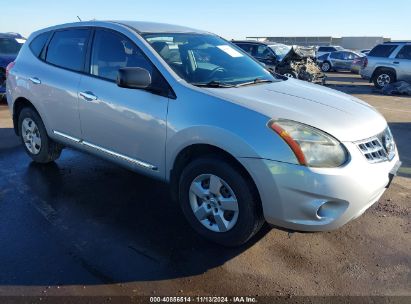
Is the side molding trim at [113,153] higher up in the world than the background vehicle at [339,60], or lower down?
higher up

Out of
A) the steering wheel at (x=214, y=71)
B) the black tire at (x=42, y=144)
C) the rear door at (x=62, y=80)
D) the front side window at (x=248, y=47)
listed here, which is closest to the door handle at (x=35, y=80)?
the rear door at (x=62, y=80)

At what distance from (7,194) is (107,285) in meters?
2.18

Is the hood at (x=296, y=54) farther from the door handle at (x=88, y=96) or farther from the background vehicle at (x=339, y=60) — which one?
the door handle at (x=88, y=96)

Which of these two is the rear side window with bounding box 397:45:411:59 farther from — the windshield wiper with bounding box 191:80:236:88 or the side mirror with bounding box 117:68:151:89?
the side mirror with bounding box 117:68:151:89

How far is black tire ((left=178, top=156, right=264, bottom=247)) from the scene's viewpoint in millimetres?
2961

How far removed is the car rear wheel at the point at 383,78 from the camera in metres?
15.2

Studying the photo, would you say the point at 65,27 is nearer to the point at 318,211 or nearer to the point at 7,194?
the point at 7,194

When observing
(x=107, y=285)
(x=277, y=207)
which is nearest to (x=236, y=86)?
(x=277, y=207)

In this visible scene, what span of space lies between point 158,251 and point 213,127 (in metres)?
1.12

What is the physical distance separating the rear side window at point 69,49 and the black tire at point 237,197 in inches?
72.9

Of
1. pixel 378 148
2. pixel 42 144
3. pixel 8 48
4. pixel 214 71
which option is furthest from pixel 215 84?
pixel 8 48

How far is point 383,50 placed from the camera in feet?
50.9

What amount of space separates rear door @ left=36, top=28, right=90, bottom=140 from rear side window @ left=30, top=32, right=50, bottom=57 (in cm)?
12

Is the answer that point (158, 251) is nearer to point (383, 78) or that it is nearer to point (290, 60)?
point (290, 60)
